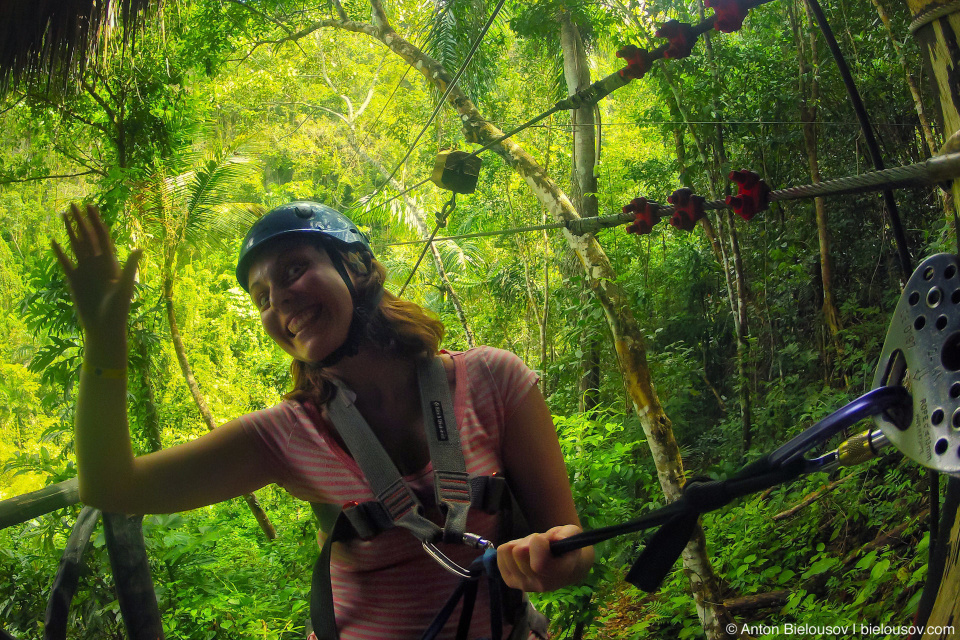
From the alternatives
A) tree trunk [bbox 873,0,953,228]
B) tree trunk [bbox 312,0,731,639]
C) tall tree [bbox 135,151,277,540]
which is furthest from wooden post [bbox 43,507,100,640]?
tall tree [bbox 135,151,277,540]

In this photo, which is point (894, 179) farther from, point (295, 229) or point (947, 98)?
point (295, 229)

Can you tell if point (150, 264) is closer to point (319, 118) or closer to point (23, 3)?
point (23, 3)

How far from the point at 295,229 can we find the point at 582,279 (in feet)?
11.1

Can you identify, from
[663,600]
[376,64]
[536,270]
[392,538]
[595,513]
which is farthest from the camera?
[376,64]

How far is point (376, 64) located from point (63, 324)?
9438 mm

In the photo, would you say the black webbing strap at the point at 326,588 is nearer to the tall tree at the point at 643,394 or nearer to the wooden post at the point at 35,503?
the wooden post at the point at 35,503

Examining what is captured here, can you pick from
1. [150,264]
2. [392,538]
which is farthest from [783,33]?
[392,538]

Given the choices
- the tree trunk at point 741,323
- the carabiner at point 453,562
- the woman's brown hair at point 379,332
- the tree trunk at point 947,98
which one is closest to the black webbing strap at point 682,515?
the tree trunk at point 947,98

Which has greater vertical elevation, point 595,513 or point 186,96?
point 186,96

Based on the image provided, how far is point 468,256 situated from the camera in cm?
1088

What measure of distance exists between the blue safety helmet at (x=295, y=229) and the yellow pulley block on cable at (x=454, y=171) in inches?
43.0

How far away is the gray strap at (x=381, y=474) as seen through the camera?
118 centimetres

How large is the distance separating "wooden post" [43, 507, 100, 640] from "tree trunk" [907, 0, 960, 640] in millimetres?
1404

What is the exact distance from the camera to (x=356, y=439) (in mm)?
1284
